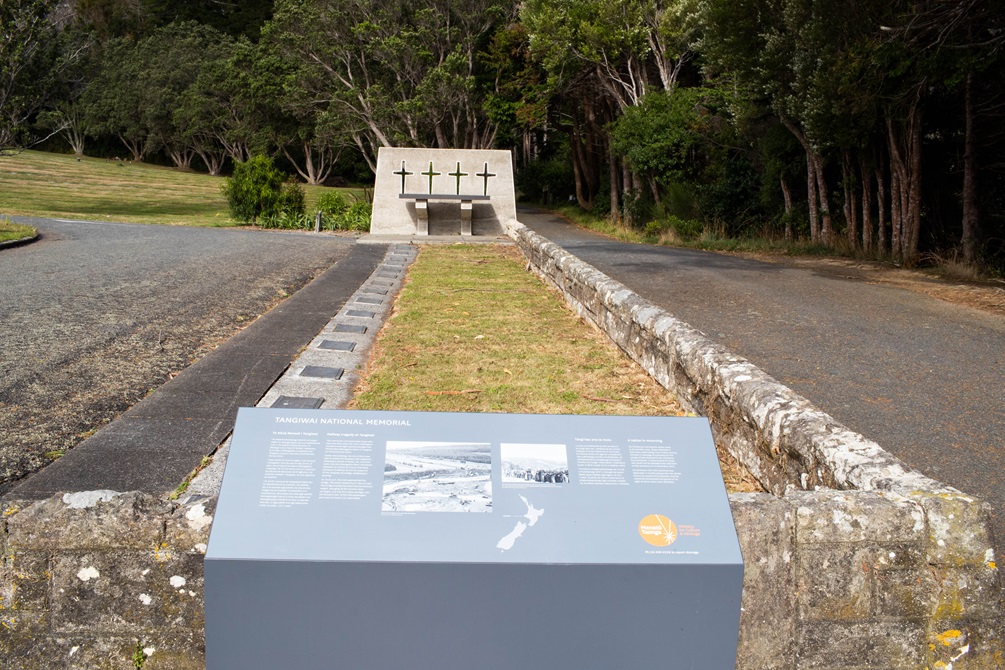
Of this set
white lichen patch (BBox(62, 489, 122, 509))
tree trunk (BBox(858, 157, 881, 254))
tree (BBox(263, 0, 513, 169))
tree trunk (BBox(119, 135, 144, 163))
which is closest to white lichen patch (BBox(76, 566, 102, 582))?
white lichen patch (BBox(62, 489, 122, 509))

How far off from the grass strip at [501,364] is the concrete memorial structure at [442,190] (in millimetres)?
10759

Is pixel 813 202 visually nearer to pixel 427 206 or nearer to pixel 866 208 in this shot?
pixel 866 208

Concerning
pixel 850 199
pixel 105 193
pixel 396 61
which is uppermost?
pixel 396 61

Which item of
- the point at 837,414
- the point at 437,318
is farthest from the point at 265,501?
the point at 437,318

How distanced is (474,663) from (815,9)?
1434 centimetres

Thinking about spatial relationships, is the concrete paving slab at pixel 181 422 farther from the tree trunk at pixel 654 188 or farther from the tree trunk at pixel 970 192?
the tree trunk at pixel 654 188

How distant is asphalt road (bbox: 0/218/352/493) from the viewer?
5.03m

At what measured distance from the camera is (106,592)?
2479mm

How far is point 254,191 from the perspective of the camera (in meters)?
22.2

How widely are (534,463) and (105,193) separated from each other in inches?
1505

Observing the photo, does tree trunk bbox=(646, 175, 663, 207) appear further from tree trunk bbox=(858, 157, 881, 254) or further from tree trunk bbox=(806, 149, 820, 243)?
tree trunk bbox=(858, 157, 881, 254)

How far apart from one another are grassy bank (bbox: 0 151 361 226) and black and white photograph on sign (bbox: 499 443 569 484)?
71.9 feet

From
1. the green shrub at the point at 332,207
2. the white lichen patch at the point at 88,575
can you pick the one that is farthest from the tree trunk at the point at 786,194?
the white lichen patch at the point at 88,575

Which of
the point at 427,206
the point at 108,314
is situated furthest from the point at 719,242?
the point at 108,314
